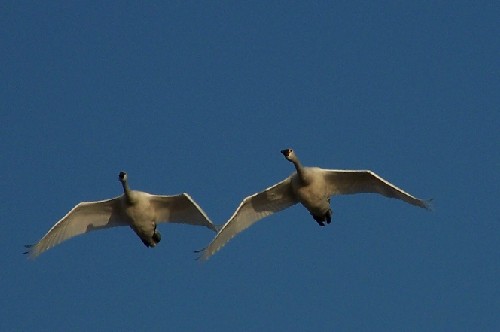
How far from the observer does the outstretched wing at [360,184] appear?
53.6 m

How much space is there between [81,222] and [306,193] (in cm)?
764

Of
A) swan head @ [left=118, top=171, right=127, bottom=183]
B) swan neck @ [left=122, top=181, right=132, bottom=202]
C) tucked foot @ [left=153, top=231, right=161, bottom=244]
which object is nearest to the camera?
swan head @ [left=118, top=171, right=127, bottom=183]

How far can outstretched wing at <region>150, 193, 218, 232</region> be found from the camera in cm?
5519

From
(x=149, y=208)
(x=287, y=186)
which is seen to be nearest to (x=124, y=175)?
Answer: (x=149, y=208)

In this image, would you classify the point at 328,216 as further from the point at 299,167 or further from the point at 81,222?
the point at 81,222

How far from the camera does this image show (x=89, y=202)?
5581cm

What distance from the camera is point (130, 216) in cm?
5528

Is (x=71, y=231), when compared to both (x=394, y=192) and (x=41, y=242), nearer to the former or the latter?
(x=41, y=242)

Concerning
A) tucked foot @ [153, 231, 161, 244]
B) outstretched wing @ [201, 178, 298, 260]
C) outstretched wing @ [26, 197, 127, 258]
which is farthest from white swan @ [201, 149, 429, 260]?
outstretched wing @ [26, 197, 127, 258]

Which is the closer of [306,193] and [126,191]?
[306,193]

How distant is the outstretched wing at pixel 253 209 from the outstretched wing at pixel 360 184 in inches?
58.5

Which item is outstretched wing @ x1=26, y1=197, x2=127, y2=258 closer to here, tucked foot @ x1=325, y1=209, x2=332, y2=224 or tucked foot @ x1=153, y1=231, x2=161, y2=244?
tucked foot @ x1=153, y1=231, x2=161, y2=244

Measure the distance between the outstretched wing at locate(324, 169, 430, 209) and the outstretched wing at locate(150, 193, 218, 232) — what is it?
4078 mm

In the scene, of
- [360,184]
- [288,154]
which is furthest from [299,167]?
[360,184]
